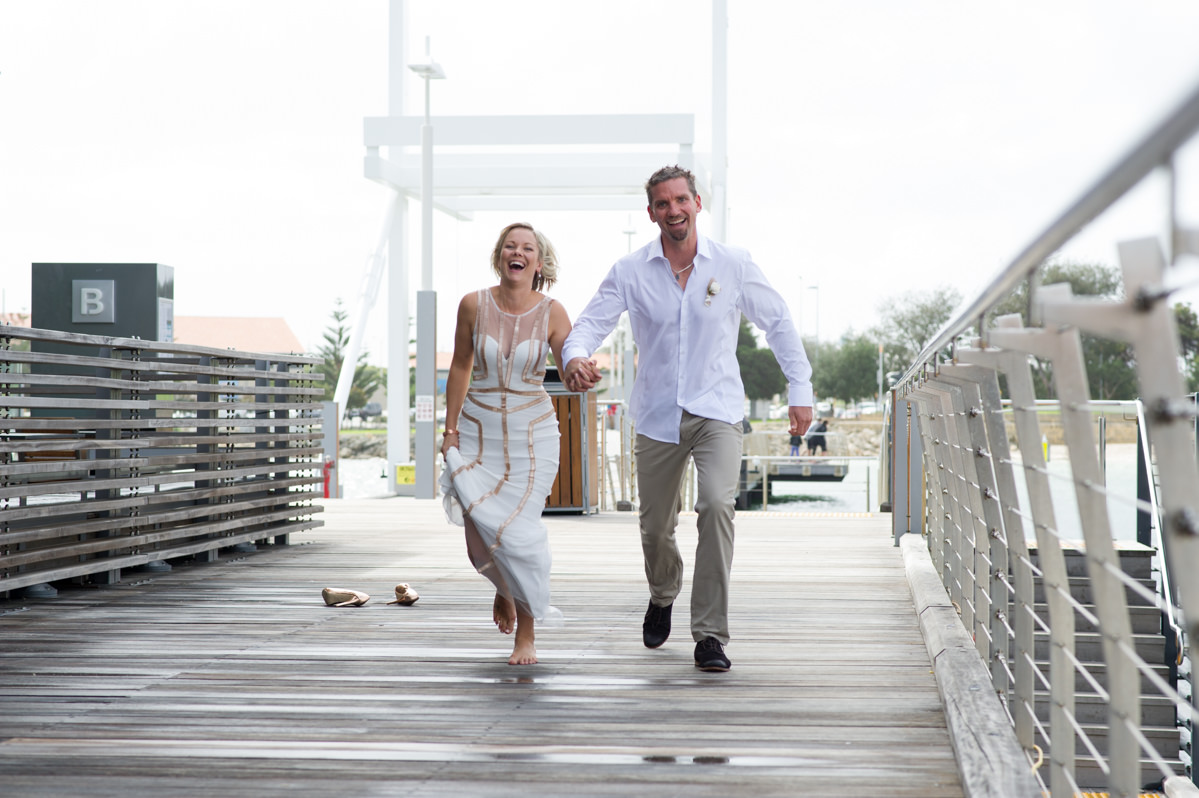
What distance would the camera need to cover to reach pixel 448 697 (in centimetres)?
413

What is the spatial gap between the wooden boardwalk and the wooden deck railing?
0.33 m

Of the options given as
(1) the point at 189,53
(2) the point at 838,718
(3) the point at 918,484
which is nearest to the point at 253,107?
(1) the point at 189,53

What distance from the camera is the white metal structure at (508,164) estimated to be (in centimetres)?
1891

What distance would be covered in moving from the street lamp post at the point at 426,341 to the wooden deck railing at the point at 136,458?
5.44 metres

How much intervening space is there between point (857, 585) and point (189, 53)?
44.1 m

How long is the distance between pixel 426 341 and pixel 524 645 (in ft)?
37.9

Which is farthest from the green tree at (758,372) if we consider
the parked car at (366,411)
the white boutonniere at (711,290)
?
the white boutonniere at (711,290)

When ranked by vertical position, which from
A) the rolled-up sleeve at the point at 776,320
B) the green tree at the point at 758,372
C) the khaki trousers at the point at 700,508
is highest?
the green tree at the point at 758,372

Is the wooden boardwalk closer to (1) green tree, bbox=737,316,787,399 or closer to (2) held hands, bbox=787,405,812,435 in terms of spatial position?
(2) held hands, bbox=787,405,812,435

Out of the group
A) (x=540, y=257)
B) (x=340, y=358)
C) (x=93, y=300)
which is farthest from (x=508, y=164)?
(x=340, y=358)

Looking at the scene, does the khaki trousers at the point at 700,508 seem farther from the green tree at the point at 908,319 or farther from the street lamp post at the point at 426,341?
the green tree at the point at 908,319

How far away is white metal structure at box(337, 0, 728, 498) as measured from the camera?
18906mm

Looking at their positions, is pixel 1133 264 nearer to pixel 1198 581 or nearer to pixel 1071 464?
pixel 1198 581

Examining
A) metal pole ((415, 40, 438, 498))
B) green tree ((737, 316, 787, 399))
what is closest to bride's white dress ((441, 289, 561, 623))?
metal pole ((415, 40, 438, 498))
